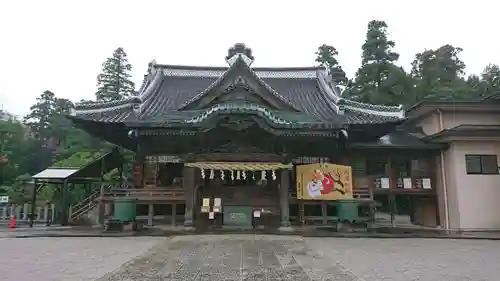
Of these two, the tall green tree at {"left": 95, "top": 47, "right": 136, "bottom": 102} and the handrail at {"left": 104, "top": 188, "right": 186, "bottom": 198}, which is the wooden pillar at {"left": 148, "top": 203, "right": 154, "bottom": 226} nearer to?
the handrail at {"left": 104, "top": 188, "right": 186, "bottom": 198}

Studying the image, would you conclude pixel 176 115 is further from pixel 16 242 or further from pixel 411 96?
pixel 411 96

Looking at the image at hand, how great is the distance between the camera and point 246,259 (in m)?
8.76

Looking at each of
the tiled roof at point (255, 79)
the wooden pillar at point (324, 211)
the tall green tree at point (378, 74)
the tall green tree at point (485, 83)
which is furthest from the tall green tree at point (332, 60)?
the wooden pillar at point (324, 211)

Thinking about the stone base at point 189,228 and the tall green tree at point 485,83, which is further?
the tall green tree at point 485,83

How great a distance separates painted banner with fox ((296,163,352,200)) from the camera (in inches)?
614

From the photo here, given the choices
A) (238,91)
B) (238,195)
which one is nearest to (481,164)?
A: (238,195)

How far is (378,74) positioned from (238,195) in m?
33.2

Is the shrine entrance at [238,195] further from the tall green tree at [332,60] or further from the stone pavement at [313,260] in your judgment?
the tall green tree at [332,60]

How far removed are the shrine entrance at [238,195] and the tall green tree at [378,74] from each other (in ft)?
84.0

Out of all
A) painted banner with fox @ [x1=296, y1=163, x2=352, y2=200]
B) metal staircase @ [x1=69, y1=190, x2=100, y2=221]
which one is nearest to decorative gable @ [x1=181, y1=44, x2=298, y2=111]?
painted banner with fox @ [x1=296, y1=163, x2=352, y2=200]

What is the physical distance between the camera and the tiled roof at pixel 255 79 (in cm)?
1725

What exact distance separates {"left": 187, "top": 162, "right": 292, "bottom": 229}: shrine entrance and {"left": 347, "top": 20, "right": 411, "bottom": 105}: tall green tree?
25590mm

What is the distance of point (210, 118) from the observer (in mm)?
14945

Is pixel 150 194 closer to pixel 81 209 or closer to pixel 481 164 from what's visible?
pixel 81 209
